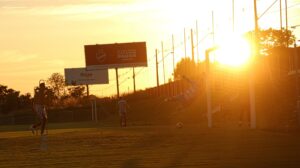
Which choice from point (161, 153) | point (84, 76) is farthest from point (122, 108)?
point (84, 76)

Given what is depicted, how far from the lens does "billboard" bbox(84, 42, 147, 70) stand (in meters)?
78.4

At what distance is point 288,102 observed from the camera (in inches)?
1441

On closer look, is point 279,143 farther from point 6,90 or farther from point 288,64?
point 6,90

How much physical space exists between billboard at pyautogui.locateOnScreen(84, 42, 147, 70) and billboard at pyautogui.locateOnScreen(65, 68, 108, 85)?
5.60 m

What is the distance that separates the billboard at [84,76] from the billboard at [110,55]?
18.4 feet

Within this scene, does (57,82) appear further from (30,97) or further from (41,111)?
(41,111)

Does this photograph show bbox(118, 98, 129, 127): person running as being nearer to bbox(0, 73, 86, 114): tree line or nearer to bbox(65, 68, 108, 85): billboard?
bbox(65, 68, 108, 85): billboard

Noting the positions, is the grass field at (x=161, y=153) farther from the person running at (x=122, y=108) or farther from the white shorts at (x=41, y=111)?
the person running at (x=122, y=108)

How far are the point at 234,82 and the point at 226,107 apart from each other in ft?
5.68

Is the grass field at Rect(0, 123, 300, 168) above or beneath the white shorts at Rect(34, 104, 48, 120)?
beneath

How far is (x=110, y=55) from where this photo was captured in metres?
78.8

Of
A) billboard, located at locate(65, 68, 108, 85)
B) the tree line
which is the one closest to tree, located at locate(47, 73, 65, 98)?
the tree line

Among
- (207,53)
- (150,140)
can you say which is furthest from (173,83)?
(150,140)

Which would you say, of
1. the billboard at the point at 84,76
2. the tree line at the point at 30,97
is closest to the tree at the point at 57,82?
the tree line at the point at 30,97
